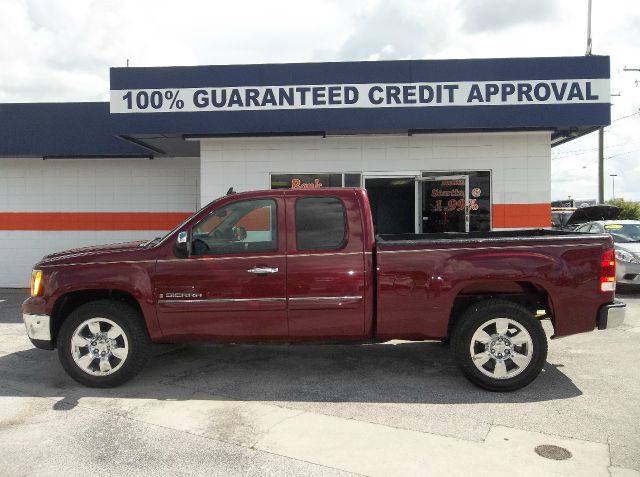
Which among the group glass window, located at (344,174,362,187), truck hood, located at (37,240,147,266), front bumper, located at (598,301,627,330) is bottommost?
front bumper, located at (598,301,627,330)

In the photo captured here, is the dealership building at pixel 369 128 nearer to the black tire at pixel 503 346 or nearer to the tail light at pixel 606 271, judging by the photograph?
the tail light at pixel 606 271

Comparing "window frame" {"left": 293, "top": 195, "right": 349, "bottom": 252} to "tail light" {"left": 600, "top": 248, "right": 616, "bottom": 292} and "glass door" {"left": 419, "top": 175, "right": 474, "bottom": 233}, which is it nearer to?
"tail light" {"left": 600, "top": 248, "right": 616, "bottom": 292}

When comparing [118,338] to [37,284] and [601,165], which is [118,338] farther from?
[601,165]

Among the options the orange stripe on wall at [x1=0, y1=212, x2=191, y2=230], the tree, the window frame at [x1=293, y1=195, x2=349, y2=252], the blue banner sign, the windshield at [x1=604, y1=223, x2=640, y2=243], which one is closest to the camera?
the window frame at [x1=293, y1=195, x2=349, y2=252]

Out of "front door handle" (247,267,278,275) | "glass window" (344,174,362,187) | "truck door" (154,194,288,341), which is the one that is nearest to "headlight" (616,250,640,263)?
"glass window" (344,174,362,187)

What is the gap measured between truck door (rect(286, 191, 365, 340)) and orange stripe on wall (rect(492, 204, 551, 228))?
5.65m

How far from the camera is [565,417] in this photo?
448 centimetres

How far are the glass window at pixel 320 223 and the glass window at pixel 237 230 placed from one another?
251 millimetres

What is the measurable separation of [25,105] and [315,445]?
10.6 metres

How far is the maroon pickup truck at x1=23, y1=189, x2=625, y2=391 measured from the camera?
5043mm

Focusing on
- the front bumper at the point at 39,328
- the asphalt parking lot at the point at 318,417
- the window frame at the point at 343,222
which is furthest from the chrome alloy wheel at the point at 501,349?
the front bumper at the point at 39,328

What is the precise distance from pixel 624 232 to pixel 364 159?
6.21 meters

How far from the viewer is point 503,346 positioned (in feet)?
16.6

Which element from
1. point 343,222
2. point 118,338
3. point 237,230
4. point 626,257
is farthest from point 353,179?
point 118,338
